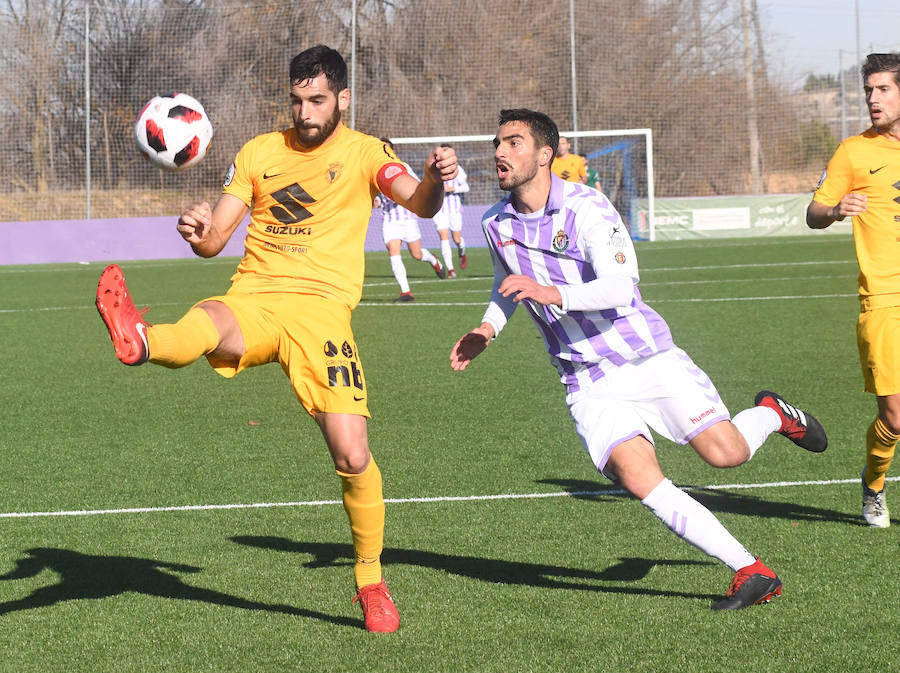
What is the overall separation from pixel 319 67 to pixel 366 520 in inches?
67.7

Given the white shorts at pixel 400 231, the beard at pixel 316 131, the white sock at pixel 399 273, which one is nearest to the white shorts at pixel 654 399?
the beard at pixel 316 131

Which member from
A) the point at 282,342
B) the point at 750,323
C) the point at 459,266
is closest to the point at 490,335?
the point at 282,342

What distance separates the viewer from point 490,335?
15.3ft

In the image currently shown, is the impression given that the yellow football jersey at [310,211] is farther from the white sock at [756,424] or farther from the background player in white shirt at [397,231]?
the background player in white shirt at [397,231]

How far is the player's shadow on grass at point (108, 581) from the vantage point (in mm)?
4582

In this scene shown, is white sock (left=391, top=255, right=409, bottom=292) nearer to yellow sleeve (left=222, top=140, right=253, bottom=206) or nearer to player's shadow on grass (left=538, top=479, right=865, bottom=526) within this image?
player's shadow on grass (left=538, top=479, right=865, bottom=526)

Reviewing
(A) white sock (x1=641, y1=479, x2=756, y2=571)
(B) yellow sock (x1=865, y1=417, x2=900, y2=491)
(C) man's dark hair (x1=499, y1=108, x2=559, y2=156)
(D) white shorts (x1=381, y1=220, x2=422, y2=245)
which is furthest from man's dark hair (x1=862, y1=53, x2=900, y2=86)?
(D) white shorts (x1=381, y1=220, x2=422, y2=245)

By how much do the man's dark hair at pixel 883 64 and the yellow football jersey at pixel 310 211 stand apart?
7.61ft

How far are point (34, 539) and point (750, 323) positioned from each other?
9024 mm

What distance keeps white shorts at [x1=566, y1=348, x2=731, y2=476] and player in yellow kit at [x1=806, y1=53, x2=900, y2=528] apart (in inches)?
45.2

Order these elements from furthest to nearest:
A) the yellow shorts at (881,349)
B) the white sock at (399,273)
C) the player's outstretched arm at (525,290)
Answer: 1. the white sock at (399,273)
2. the yellow shorts at (881,349)
3. the player's outstretched arm at (525,290)

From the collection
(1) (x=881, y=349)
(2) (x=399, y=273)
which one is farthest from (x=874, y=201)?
(2) (x=399, y=273)

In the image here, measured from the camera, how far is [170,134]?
5254mm

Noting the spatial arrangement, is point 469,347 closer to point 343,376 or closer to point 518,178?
point 343,376
